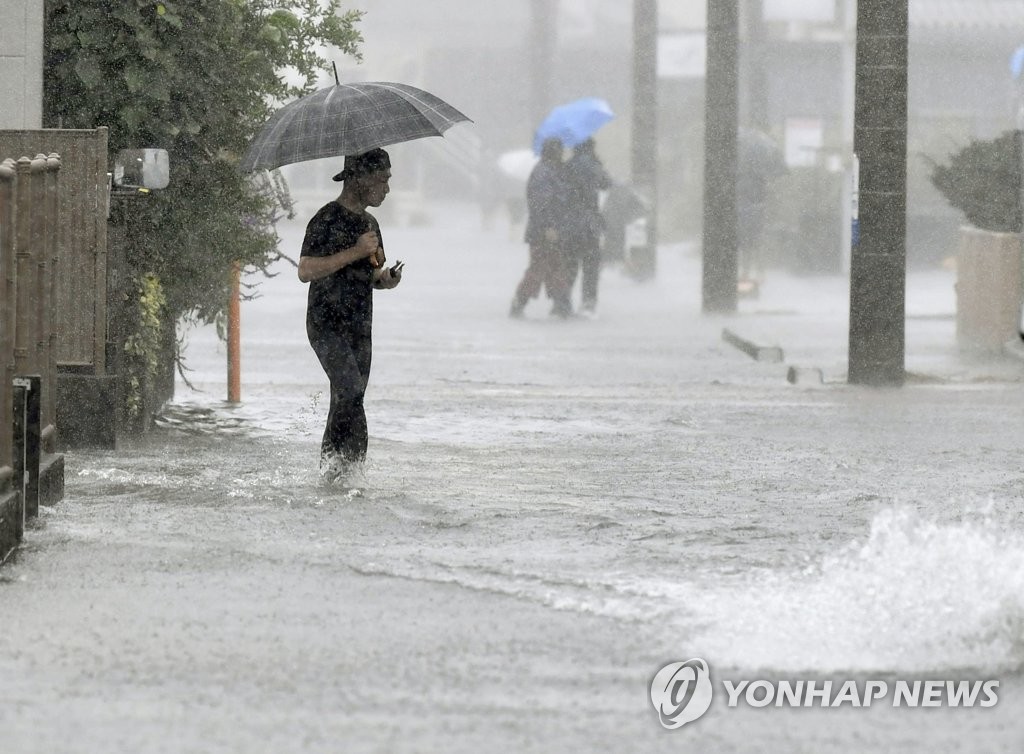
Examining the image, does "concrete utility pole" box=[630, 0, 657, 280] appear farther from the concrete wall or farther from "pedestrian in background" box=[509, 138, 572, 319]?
the concrete wall

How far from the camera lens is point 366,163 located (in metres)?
8.83

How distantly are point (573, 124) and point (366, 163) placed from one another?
13411mm

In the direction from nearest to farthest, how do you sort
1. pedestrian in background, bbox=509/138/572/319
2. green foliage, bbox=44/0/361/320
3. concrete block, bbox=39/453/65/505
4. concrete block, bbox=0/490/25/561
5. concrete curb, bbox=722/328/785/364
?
concrete block, bbox=0/490/25/561 < concrete block, bbox=39/453/65/505 < green foliage, bbox=44/0/361/320 < concrete curb, bbox=722/328/785/364 < pedestrian in background, bbox=509/138/572/319

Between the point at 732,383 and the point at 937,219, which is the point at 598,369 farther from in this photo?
the point at 937,219

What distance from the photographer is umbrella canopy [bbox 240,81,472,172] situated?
8.73m

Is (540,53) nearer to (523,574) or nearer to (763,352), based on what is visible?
(763,352)

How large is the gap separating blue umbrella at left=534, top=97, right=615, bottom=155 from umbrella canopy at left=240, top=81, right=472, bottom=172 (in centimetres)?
1270

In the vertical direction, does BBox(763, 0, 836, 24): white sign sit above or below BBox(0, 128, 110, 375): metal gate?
above

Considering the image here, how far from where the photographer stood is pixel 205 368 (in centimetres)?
1483

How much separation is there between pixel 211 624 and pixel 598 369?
30.0ft

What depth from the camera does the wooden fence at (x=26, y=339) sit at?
7.34 meters

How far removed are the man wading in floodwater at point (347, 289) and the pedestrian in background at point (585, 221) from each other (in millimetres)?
11656

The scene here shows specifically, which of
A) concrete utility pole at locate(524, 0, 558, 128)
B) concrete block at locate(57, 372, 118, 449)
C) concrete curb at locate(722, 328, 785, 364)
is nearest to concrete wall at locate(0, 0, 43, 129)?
concrete block at locate(57, 372, 118, 449)

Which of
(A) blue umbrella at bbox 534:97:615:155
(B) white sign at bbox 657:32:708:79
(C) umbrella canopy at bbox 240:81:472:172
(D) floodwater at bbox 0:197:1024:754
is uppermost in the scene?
(B) white sign at bbox 657:32:708:79
